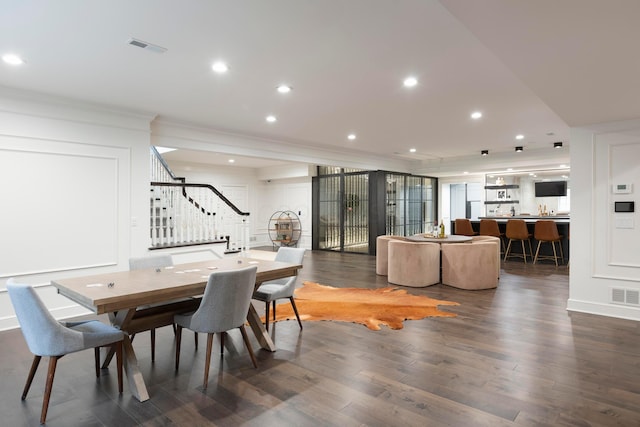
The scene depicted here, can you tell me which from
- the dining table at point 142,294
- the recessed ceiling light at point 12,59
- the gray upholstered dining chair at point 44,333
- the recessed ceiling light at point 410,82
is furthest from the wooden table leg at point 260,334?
the recessed ceiling light at point 12,59

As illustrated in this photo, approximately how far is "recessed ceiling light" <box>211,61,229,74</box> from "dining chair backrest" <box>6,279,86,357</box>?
7.33 ft

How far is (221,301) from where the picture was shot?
110 inches

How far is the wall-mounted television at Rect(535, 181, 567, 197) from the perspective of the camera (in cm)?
1025

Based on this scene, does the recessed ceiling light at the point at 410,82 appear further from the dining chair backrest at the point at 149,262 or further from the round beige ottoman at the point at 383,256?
the round beige ottoman at the point at 383,256

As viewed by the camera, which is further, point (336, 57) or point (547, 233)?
point (547, 233)

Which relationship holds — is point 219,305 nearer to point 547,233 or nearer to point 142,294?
point 142,294

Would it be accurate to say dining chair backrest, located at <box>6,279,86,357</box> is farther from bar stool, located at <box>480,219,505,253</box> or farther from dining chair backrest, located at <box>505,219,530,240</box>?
bar stool, located at <box>480,219,505,253</box>

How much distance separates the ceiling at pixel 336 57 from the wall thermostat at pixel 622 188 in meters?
0.80

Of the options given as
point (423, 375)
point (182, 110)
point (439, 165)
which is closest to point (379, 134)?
point (182, 110)

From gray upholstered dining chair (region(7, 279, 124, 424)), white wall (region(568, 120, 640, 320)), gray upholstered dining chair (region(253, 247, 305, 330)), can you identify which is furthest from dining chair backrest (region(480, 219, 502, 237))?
gray upholstered dining chair (region(7, 279, 124, 424))

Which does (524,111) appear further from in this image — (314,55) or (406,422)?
(406,422)

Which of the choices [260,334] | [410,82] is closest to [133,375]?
[260,334]

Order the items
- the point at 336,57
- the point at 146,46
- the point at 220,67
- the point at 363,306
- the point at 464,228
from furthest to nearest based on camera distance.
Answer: the point at 464,228
the point at 363,306
the point at 220,67
the point at 336,57
the point at 146,46

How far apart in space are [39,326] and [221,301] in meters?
1.10
